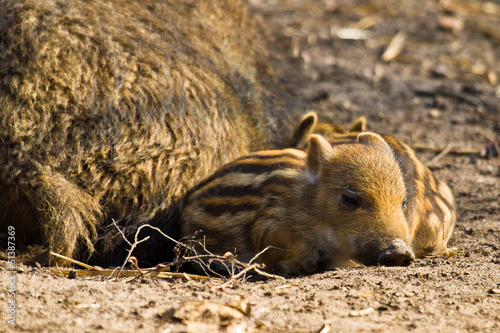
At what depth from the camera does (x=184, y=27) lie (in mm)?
4070

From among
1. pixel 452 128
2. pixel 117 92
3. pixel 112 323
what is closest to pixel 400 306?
pixel 112 323

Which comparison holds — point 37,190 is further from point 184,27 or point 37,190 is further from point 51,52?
point 184,27

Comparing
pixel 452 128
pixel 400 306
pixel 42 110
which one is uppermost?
pixel 42 110

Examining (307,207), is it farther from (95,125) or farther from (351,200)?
(95,125)

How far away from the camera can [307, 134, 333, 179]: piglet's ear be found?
3377 millimetres

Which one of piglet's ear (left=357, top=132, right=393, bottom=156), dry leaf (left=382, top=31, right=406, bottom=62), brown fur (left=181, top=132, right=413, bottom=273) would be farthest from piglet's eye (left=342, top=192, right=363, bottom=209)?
dry leaf (left=382, top=31, right=406, bottom=62)

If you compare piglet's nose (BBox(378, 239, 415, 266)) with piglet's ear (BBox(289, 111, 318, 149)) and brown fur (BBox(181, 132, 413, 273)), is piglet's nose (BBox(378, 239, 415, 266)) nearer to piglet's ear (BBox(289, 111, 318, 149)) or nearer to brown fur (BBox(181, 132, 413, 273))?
brown fur (BBox(181, 132, 413, 273))

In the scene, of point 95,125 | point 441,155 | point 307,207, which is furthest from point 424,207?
A: point 95,125

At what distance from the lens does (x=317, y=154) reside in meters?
3.40

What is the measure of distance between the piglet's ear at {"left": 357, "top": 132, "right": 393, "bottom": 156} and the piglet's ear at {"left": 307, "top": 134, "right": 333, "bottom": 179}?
23 centimetres

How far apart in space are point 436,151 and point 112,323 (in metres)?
3.71

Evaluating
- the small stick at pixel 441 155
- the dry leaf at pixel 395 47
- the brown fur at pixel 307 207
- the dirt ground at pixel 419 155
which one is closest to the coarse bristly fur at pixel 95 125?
the brown fur at pixel 307 207

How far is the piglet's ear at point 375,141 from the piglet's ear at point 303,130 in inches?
25.5

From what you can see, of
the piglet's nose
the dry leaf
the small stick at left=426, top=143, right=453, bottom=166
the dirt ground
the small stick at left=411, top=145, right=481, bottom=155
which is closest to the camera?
the dirt ground
